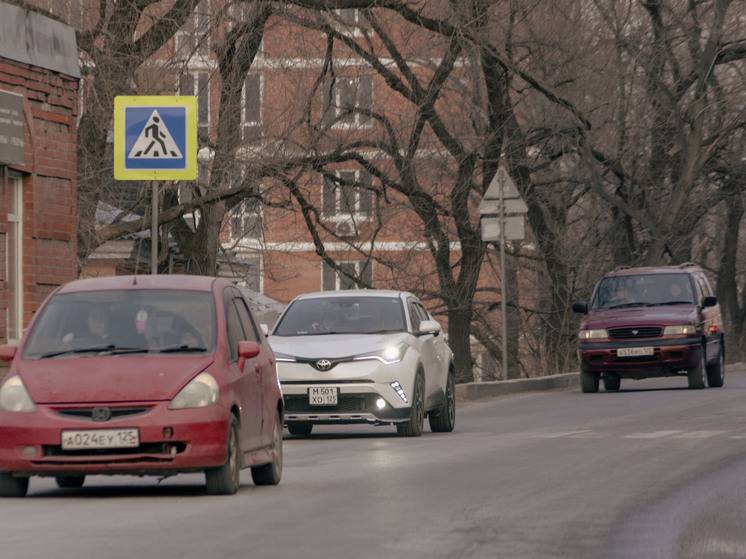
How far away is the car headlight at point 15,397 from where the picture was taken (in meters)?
12.0

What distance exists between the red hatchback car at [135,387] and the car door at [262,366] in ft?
0.11

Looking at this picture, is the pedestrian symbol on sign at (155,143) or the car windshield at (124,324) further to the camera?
the pedestrian symbol on sign at (155,143)

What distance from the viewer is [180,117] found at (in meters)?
18.1

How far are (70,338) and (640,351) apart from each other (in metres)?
17.9

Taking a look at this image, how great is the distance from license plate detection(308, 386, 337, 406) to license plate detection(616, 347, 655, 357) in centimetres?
1166

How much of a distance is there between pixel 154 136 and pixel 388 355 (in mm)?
3224

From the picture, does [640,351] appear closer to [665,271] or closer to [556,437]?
[665,271]

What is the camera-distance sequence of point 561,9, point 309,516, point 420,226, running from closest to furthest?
point 309,516, point 561,9, point 420,226

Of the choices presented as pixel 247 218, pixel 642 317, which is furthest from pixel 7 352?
pixel 247 218

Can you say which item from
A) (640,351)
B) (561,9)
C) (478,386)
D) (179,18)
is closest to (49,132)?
(179,18)

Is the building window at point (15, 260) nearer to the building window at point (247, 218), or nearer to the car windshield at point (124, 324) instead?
the car windshield at point (124, 324)

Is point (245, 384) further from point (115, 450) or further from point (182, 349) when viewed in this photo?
point (115, 450)

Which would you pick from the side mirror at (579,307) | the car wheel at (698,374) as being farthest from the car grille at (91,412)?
the side mirror at (579,307)

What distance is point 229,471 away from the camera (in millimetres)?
12305
